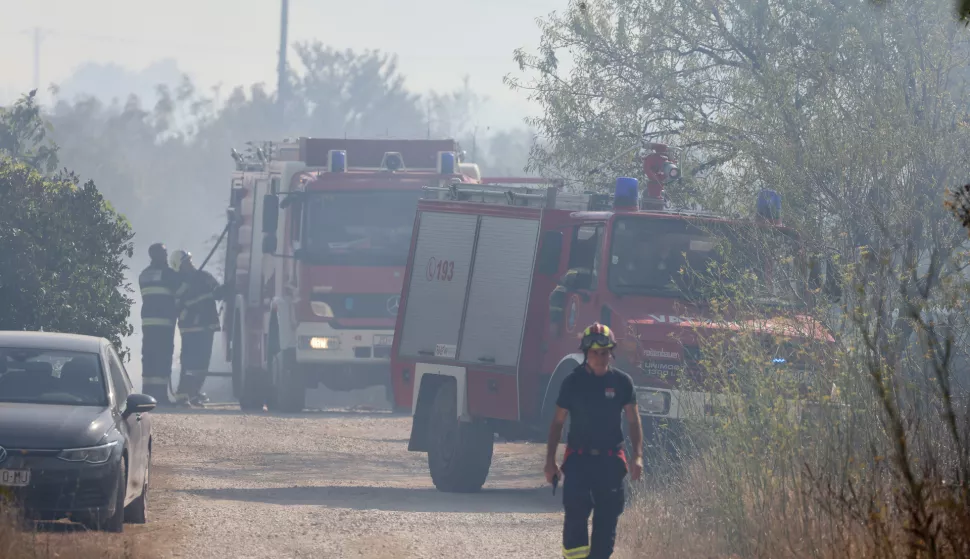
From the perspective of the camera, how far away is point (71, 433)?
998cm

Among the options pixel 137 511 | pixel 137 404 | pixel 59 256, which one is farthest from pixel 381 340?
pixel 137 404

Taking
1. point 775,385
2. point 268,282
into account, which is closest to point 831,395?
point 775,385

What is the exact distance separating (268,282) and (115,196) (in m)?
71.4

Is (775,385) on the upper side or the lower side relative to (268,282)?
upper

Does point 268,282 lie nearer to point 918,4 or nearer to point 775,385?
point 918,4

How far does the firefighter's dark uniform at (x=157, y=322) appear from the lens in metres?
22.7

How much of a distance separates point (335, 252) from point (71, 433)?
10949 millimetres

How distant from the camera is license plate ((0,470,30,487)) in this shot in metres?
9.73

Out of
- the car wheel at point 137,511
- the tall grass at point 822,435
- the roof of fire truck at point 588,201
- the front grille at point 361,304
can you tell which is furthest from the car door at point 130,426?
the front grille at point 361,304

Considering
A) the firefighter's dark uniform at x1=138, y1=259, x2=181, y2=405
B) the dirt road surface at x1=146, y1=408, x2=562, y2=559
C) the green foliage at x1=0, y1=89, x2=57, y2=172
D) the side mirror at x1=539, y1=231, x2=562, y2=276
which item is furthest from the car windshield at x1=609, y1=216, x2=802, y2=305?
the green foliage at x1=0, y1=89, x2=57, y2=172

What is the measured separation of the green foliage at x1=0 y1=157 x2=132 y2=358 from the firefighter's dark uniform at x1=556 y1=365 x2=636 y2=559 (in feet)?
31.4

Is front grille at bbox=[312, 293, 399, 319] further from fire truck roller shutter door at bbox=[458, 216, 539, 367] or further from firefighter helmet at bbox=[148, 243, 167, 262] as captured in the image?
fire truck roller shutter door at bbox=[458, 216, 539, 367]

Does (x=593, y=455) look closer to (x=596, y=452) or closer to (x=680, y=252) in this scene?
(x=596, y=452)

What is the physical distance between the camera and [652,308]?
1296 cm
